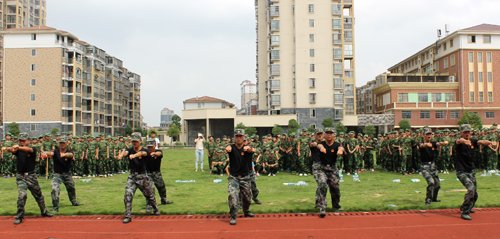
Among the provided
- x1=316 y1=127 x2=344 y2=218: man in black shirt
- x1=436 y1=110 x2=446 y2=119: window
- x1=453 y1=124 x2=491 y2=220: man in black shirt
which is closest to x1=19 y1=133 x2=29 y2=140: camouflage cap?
x1=316 y1=127 x2=344 y2=218: man in black shirt

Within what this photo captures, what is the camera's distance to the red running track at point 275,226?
745 cm

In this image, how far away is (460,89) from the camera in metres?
53.5

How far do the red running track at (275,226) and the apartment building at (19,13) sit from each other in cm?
7053

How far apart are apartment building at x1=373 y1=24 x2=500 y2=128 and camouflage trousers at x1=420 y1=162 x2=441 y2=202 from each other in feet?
152

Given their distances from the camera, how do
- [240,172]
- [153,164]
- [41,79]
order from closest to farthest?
[240,172] < [153,164] < [41,79]

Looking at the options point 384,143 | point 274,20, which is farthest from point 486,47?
point 384,143

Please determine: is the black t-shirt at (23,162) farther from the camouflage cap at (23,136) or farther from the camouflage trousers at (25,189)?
the camouflage cap at (23,136)

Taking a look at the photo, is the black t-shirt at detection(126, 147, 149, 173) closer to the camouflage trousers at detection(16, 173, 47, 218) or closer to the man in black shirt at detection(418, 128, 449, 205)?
the camouflage trousers at detection(16, 173, 47, 218)

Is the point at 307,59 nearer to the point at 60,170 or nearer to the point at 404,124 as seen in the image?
the point at 404,124

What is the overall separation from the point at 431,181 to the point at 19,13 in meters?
84.9

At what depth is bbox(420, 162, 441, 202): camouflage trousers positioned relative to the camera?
970cm

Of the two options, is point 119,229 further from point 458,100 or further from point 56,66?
point 458,100

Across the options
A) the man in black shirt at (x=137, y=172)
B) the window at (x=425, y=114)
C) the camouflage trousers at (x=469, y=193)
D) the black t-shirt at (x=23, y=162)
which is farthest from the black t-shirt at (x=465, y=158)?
the window at (x=425, y=114)

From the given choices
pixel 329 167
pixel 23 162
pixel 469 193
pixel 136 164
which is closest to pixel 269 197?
pixel 329 167
